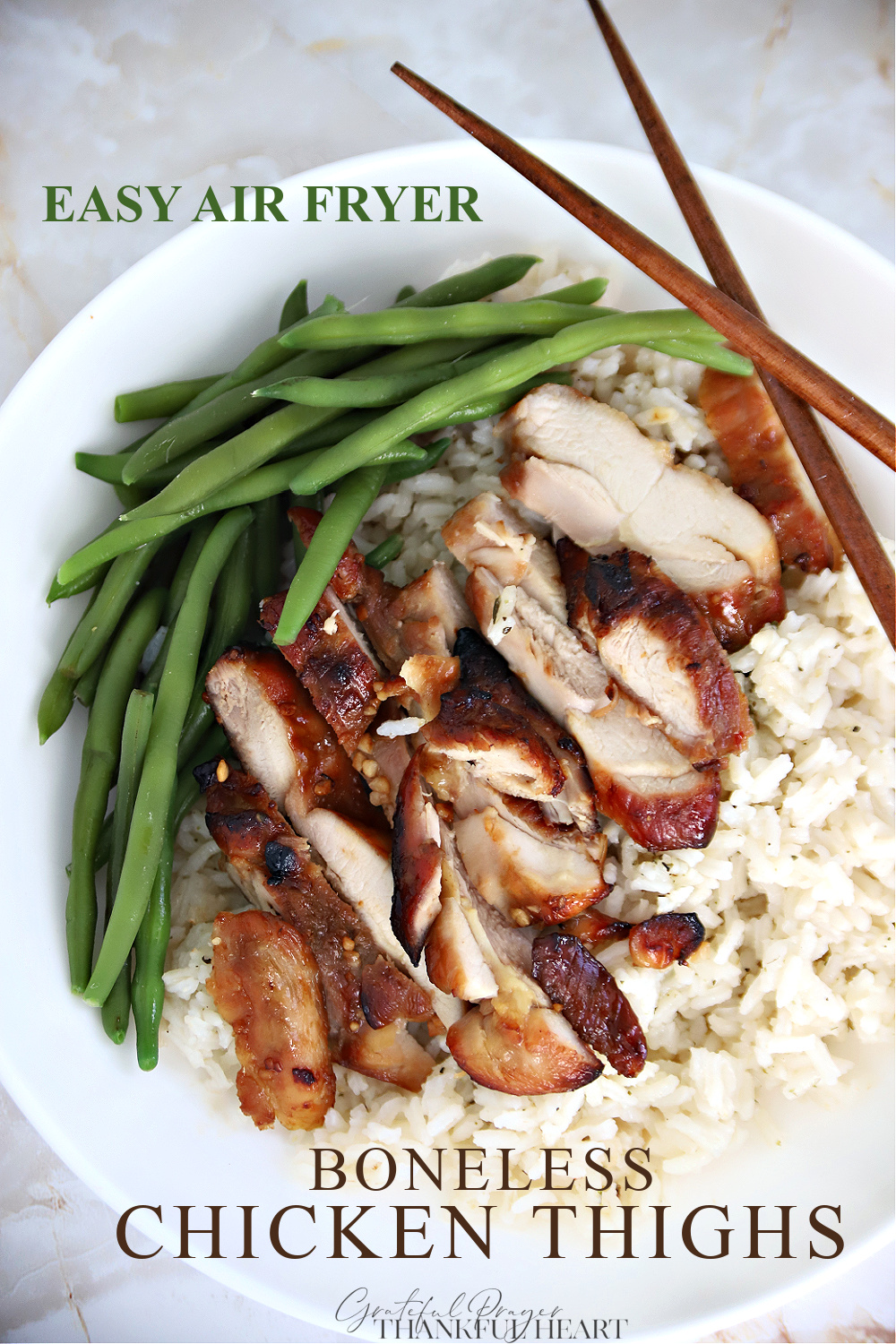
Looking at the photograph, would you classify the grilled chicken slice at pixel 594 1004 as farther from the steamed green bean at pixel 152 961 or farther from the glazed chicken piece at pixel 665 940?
the steamed green bean at pixel 152 961

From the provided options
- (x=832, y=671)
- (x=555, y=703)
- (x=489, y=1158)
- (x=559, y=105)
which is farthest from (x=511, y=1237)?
(x=559, y=105)

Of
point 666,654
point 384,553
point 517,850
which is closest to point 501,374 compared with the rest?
point 384,553

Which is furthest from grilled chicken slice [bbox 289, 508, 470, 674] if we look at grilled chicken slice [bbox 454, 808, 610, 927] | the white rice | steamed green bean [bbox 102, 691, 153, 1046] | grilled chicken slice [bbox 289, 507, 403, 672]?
the white rice

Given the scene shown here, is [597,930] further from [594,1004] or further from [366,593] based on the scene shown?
[366,593]

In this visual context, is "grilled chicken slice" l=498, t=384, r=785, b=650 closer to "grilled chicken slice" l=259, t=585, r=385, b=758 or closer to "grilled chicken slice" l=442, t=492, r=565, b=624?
"grilled chicken slice" l=442, t=492, r=565, b=624

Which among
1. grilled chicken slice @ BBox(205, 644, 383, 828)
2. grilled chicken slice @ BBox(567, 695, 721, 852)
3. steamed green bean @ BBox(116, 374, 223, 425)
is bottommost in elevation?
grilled chicken slice @ BBox(567, 695, 721, 852)

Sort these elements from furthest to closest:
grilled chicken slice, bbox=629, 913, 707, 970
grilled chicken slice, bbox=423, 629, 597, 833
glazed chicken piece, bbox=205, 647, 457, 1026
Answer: glazed chicken piece, bbox=205, 647, 457, 1026, grilled chicken slice, bbox=629, 913, 707, 970, grilled chicken slice, bbox=423, 629, 597, 833
